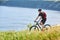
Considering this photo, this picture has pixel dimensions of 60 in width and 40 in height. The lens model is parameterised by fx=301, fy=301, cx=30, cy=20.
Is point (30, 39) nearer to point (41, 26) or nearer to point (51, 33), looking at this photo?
point (51, 33)

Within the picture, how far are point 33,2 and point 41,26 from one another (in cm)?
6813

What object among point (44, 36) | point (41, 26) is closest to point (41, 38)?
point (44, 36)

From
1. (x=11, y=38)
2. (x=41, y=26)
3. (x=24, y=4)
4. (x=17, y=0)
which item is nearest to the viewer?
(x=11, y=38)

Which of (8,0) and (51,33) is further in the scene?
(8,0)

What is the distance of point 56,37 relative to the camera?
9.87m

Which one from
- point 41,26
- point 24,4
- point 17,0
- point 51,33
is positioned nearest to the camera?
point 51,33

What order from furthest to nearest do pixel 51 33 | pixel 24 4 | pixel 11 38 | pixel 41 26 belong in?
pixel 24 4, pixel 41 26, pixel 51 33, pixel 11 38

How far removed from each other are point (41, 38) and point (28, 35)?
20.3 inches

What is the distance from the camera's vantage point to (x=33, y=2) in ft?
268

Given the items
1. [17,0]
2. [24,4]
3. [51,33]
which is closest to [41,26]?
[51,33]

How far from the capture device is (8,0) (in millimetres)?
83250

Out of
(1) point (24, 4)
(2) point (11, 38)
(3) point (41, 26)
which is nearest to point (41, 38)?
(2) point (11, 38)

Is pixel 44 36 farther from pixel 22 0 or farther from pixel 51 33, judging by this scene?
pixel 22 0

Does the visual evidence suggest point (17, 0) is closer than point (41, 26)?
No
